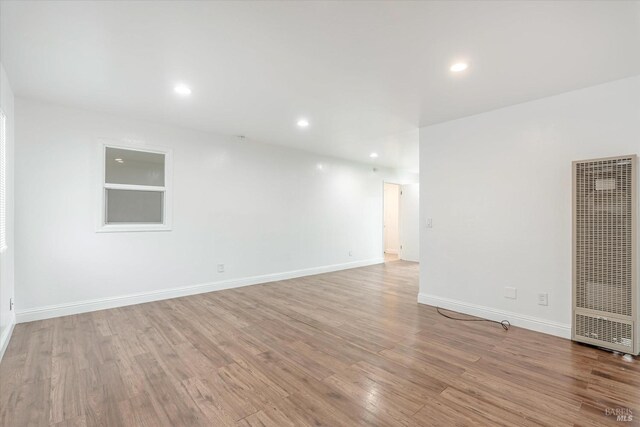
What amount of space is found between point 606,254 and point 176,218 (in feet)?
16.4

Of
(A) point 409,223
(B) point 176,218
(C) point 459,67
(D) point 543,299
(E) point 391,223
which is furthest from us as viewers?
(E) point 391,223

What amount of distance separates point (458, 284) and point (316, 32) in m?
3.31

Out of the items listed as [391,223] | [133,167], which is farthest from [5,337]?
[391,223]

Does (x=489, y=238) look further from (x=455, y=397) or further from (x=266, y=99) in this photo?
(x=266, y=99)

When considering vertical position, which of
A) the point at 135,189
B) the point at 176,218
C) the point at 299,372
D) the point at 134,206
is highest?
the point at 135,189

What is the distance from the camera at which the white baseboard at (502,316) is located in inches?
118

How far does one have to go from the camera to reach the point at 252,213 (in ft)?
17.0

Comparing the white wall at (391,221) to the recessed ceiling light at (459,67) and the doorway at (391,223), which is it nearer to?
the doorway at (391,223)

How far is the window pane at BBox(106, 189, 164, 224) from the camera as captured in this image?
391cm

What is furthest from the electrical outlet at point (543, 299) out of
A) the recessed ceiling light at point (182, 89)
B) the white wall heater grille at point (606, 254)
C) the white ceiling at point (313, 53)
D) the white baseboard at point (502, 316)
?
the recessed ceiling light at point (182, 89)

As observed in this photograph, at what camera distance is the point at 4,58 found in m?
2.42

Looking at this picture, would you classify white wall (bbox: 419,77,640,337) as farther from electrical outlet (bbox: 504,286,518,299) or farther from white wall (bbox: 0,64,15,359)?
white wall (bbox: 0,64,15,359)

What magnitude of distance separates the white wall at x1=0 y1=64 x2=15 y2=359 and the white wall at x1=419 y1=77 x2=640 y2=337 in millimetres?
4521

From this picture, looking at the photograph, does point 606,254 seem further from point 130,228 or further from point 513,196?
point 130,228
